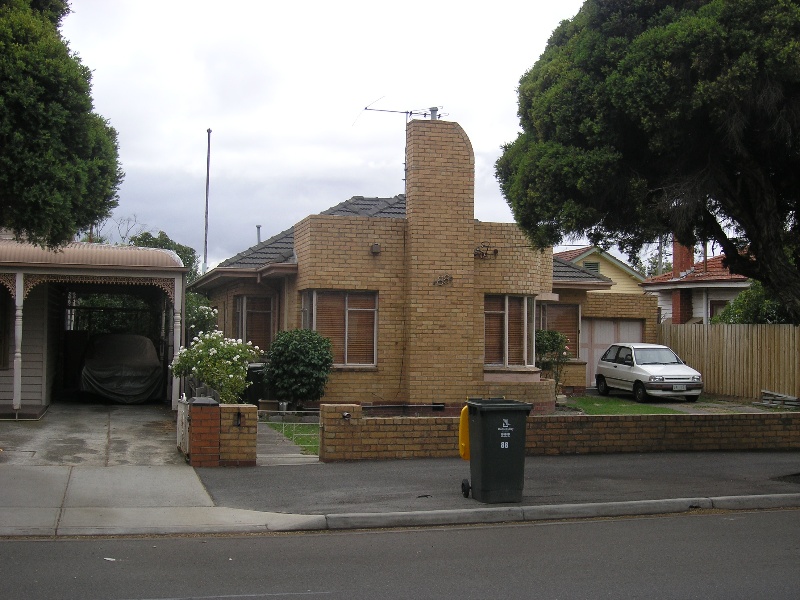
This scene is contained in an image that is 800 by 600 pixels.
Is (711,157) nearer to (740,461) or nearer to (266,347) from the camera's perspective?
(740,461)

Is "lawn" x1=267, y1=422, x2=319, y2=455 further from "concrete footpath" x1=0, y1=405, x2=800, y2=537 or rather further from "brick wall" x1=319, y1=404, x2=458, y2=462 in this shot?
"brick wall" x1=319, y1=404, x2=458, y2=462

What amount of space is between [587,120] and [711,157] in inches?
68.7

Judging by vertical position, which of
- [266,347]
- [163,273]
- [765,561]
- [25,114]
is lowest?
[765,561]

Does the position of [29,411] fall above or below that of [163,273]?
below

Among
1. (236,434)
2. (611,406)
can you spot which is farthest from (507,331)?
(236,434)

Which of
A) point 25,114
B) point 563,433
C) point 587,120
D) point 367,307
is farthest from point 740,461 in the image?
point 25,114

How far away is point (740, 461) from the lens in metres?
13.8

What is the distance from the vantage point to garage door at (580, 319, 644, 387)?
2848 centimetres

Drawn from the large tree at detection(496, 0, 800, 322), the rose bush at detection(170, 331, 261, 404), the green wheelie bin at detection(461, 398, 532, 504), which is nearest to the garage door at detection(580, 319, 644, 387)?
the rose bush at detection(170, 331, 261, 404)

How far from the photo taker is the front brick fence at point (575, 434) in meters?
13.0

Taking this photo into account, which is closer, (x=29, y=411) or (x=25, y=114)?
(x=25, y=114)

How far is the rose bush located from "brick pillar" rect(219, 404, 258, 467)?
9.51ft

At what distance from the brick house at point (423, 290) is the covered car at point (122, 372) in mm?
3361

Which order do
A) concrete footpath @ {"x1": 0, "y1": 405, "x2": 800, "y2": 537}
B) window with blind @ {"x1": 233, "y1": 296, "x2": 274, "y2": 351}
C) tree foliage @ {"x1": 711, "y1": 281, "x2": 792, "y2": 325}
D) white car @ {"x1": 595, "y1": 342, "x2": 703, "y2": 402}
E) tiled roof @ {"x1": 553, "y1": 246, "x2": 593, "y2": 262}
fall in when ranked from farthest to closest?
tiled roof @ {"x1": 553, "y1": 246, "x2": 593, "y2": 262} → tree foliage @ {"x1": 711, "y1": 281, "x2": 792, "y2": 325} → white car @ {"x1": 595, "y1": 342, "x2": 703, "y2": 402} → window with blind @ {"x1": 233, "y1": 296, "x2": 274, "y2": 351} → concrete footpath @ {"x1": 0, "y1": 405, "x2": 800, "y2": 537}
